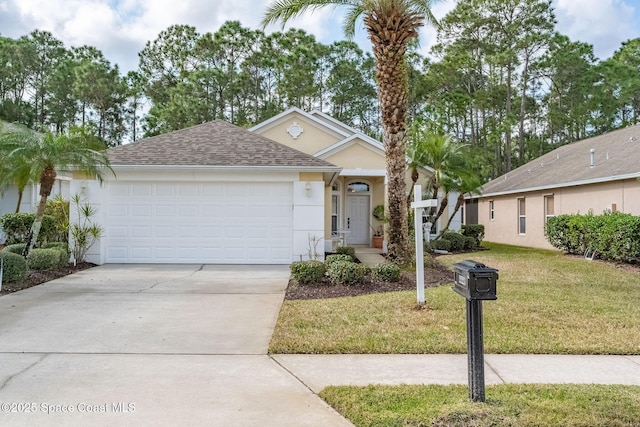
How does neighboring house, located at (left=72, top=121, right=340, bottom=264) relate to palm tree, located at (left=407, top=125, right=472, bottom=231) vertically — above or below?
below

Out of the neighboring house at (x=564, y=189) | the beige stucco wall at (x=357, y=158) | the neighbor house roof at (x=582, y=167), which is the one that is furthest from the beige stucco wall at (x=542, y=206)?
the beige stucco wall at (x=357, y=158)

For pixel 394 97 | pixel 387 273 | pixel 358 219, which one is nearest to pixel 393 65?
pixel 394 97

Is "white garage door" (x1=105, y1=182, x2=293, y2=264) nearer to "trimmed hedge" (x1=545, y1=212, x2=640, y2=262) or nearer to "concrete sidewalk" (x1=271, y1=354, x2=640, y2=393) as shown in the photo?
"concrete sidewalk" (x1=271, y1=354, x2=640, y2=393)

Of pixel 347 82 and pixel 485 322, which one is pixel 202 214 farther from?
pixel 347 82

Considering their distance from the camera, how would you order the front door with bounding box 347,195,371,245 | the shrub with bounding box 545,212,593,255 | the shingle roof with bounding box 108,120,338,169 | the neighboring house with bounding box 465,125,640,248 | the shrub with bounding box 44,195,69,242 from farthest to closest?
the front door with bounding box 347,195,371,245 < the shrub with bounding box 545,212,593,255 < the neighboring house with bounding box 465,125,640,248 < the shrub with bounding box 44,195,69,242 < the shingle roof with bounding box 108,120,338,169

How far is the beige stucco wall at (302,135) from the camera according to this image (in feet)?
64.7

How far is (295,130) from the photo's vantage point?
19766 mm

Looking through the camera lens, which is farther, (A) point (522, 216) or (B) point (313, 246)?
(A) point (522, 216)

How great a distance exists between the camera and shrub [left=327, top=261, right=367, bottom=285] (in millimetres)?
9484

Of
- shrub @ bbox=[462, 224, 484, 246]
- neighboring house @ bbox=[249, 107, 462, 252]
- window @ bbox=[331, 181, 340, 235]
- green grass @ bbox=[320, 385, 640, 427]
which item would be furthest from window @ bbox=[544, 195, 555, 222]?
green grass @ bbox=[320, 385, 640, 427]

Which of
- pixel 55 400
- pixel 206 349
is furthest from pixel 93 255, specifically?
pixel 55 400

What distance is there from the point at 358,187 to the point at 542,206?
25.8ft

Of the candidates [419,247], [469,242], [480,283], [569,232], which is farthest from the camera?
[469,242]

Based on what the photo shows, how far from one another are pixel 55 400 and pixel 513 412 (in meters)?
3.84
